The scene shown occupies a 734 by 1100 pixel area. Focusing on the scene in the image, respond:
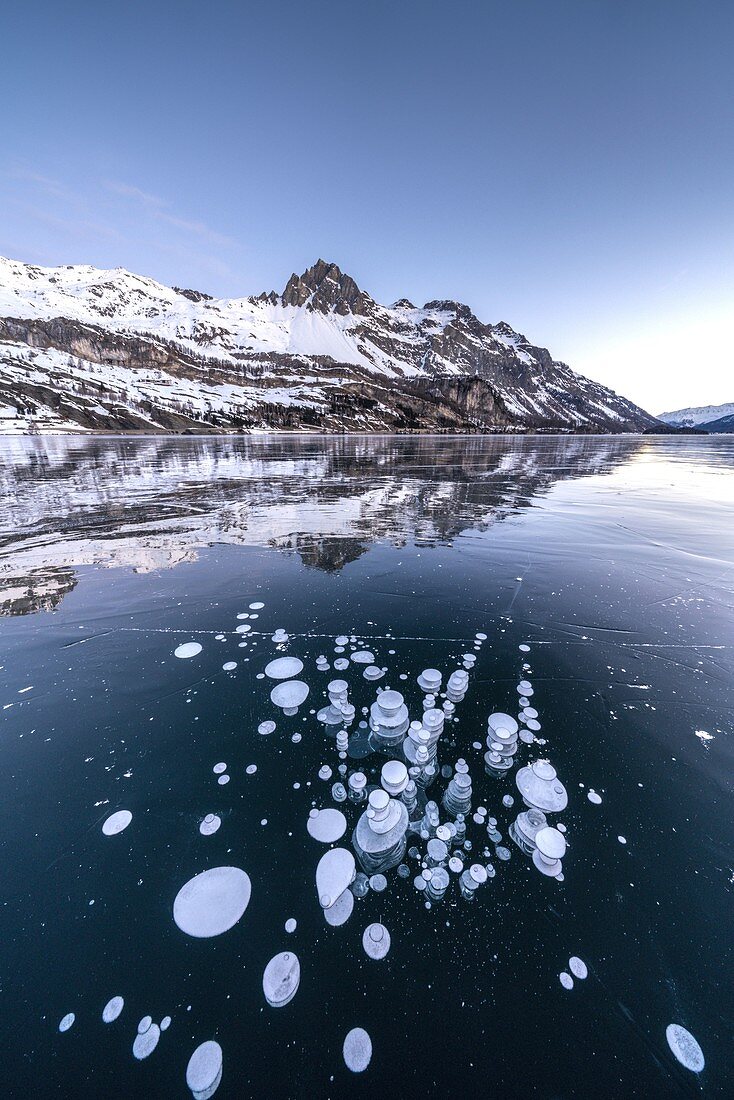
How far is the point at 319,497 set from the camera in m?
14.8

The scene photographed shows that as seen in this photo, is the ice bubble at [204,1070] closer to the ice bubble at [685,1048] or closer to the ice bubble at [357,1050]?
the ice bubble at [357,1050]

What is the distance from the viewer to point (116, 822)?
2.65 meters

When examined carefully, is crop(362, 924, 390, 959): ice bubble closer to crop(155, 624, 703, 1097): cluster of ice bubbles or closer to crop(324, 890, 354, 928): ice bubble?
crop(155, 624, 703, 1097): cluster of ice bubbles

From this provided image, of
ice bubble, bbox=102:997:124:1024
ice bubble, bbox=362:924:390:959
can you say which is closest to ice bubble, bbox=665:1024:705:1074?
ice bubble, bbox=362:924:390:959

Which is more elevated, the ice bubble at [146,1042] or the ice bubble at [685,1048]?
the ice bubble at [685,1048]

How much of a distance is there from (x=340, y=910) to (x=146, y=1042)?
0.96m

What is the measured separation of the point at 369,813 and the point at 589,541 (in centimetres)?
840

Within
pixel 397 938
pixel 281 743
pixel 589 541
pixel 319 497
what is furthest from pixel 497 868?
pixel 319 497

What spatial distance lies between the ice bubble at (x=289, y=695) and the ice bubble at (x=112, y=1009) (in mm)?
1950

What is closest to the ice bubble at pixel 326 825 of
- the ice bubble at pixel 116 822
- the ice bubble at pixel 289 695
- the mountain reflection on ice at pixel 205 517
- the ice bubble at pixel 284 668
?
the ice bubble at pixel 289 695

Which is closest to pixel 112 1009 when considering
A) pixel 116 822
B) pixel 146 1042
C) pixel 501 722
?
pixel 146 1042

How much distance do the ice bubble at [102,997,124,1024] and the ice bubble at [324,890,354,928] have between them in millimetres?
982

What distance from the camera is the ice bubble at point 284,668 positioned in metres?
4.12

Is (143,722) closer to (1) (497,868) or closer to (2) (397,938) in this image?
(2) (397,938)
